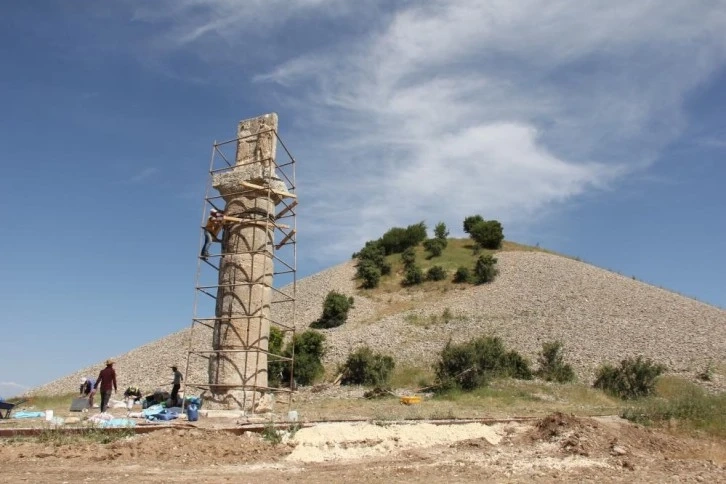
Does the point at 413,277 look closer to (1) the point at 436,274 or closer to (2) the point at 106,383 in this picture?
(1) the point at 436,274

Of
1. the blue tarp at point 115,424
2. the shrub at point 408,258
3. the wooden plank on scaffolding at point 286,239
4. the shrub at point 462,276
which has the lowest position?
the blue tarp at point 115,424

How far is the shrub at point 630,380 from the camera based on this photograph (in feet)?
62.3

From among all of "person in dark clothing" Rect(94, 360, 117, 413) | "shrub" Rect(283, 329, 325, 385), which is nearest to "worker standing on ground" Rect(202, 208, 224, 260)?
"person in dark clothing" Rect(94, 360, 117, 413)

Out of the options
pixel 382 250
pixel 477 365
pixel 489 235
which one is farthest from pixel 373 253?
pixel 477 365

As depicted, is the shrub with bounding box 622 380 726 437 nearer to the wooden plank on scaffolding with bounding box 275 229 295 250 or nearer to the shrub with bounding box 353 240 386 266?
the wooden plank on scaffolding with bounding box 275 229 295 250

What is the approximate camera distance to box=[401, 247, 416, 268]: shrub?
44281 millimetres

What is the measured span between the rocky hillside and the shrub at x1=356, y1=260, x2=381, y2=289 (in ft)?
2.95

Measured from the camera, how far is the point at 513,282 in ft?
126

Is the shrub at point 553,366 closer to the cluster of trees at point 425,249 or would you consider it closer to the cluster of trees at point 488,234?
the cluster of trees at point 425,249

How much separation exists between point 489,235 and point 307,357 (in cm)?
2638

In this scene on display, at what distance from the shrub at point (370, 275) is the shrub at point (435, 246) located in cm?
576

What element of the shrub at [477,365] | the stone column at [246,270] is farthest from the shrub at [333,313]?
the stone column at [246,270]

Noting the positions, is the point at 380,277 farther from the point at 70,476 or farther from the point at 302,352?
the point at 70,476

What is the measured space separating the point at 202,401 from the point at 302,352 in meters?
14.2
